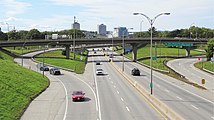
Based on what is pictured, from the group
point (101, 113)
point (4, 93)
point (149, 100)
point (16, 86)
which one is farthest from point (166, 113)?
point (16, 86)

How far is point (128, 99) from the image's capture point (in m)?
38.8

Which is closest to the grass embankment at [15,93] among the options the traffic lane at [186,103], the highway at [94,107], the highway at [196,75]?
the highway at [94,107]

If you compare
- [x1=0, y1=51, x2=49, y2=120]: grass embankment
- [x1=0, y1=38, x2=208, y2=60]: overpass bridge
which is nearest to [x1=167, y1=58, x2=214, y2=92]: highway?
[x1=0, y1=51, x2=49, y2=120]: grass embankment

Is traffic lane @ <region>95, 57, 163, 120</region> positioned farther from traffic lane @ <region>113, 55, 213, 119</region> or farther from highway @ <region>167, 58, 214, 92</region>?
highway @ <region>167, 58, 214, 92</region>

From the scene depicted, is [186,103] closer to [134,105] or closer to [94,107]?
[134,105]

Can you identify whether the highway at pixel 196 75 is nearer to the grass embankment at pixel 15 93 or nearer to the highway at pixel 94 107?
the highway at pixel 94 107

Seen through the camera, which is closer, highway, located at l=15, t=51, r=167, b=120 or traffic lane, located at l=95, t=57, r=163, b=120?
traffic lane, located at l=95, t=57, r=163, b=120

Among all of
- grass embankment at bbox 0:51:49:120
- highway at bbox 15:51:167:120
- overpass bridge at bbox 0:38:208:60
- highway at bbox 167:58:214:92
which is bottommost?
highway at bbox 167:58:214:92

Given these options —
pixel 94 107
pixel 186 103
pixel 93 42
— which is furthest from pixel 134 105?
pixel 93 42

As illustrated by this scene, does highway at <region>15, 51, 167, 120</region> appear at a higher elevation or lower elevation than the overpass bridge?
Result: lower

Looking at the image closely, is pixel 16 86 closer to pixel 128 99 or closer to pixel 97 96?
pixel 97 96

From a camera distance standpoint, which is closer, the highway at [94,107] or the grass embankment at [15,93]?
the highway at [94,107]

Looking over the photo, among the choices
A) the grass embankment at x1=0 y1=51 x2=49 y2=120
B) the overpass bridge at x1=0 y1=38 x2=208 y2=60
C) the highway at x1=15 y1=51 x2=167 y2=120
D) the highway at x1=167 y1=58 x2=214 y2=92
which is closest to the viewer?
the highway at x1=15 y1=51 x2=167 y2=120

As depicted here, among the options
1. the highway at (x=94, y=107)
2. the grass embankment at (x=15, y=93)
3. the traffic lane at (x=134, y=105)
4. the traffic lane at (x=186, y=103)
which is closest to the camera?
the traffic lane at (x=134, y=105)
